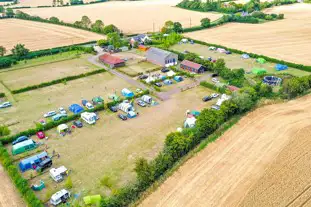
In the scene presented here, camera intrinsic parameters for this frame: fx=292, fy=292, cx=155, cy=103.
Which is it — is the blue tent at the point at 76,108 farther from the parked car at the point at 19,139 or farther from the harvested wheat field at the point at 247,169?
the harvested wheat field at the point at 247,169

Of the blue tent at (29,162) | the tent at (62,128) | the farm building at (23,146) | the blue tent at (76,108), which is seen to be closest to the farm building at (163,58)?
the blue tent at (76,108)

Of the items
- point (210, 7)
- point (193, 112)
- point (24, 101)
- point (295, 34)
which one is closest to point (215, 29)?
point (295, 34)

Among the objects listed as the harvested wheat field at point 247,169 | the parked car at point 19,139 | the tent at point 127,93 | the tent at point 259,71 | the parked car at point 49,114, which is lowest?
the harvested wheat field at point 247,169

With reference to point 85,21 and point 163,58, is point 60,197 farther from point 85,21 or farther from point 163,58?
point 85,21

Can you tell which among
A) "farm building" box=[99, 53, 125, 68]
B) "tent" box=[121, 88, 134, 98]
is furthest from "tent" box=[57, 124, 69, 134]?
"farm building" box=[99, 53, 125, 68]

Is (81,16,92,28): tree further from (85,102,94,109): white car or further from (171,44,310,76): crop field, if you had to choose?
(85,102,94,109): white car

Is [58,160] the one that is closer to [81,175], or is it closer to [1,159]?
[81,175]
